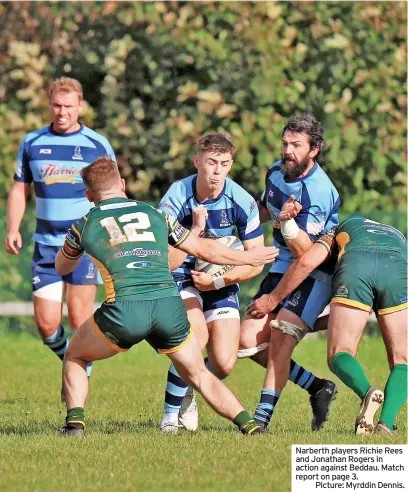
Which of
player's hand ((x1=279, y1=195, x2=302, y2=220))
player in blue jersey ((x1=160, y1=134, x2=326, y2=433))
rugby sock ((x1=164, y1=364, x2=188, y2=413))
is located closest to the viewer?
player's hand ((x1=279, y1=195, x2=302, y2=220))

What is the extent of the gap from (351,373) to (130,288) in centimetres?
168

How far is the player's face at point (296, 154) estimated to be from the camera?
9.01m

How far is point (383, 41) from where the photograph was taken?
15.9 m

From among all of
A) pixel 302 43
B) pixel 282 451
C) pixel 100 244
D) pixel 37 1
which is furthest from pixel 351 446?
pixel 37 1

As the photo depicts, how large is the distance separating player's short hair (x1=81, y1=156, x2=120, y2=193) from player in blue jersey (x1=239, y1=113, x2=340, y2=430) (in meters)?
1.41

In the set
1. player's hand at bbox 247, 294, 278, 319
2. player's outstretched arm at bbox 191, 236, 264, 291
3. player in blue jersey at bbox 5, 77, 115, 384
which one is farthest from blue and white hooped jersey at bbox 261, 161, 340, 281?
player in blue jersey at bbox 5, 77, 115, 384

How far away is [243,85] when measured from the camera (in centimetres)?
1573

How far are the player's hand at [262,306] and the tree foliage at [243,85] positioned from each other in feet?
21.3

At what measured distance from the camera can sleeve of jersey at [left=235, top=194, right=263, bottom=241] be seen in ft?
29.9

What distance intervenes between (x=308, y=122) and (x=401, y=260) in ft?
4.32

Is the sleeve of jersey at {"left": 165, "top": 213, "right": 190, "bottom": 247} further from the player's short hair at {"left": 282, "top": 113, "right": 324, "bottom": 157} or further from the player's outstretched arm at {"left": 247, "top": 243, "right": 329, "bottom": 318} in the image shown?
the player's short hair at {"left": 282, "top": 113, "right": 324, "bottom": 157}

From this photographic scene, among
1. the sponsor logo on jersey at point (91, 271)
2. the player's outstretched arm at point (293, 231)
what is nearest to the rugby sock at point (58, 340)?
the sponsor logo on jersey at point (91, 271)

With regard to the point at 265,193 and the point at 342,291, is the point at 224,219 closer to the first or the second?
the point at 265,193

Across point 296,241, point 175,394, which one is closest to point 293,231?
point 296,241
